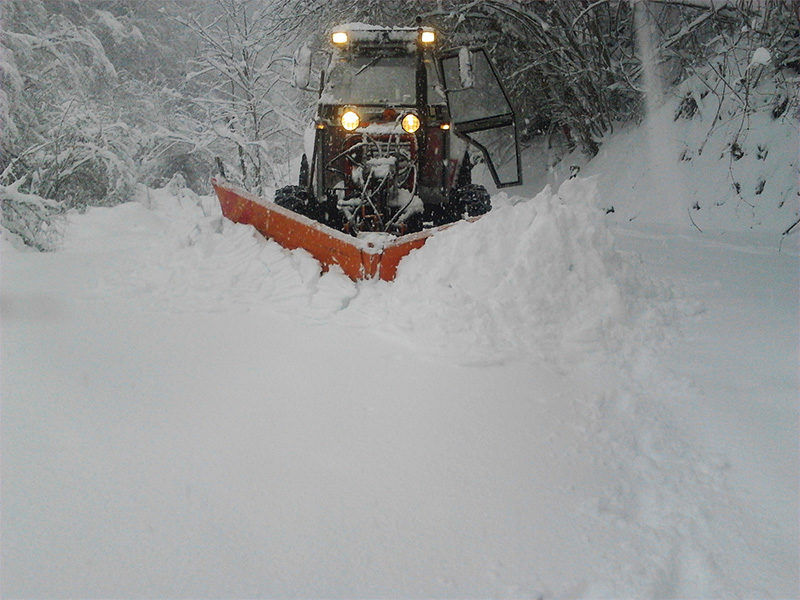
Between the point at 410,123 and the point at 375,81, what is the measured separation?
29.4 inches

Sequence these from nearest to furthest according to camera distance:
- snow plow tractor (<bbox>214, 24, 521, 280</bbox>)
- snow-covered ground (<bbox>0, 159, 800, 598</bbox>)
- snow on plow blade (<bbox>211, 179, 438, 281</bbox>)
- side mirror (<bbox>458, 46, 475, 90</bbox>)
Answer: snow-covered ground (<bbox>0, 159, 800, 598</bbox>), snow on plow blade (<bbox>211, 179, 438, 281</bbox>), snow plow tractor (<bbox>214, 24, 521, 280</bbox>), side mirror (<bbox>458, 46, 475, 90</bbox>)

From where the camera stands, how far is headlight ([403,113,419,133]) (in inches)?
190

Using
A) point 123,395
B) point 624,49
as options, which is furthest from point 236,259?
point 624,49

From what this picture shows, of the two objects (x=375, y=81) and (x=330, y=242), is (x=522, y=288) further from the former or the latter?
(x=375, y=81)

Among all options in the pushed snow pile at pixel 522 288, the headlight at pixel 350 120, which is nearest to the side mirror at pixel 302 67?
the headlight at pixel 350 120

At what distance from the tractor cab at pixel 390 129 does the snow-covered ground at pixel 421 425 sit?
1202 millimetres

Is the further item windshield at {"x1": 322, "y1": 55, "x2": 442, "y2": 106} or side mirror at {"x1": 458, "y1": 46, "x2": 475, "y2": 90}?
windshield at {"x1": 322, "y1": 55, "x2": 442, "y2": 106}

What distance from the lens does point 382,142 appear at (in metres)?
4.90

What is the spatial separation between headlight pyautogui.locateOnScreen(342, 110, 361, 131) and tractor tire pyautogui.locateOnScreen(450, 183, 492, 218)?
119cm

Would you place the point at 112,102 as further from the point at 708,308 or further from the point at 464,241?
the point at 708,308

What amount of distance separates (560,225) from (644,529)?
2072 millimetres

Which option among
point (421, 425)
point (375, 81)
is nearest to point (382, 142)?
point (375, 81)

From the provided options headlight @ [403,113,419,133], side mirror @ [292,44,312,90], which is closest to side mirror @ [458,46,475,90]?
headlight @ [403,113,419,133]

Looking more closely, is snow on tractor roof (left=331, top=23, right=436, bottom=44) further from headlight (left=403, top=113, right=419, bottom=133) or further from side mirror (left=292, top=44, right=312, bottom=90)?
headlight (left=403, top=113, right=419, bottom=133)
